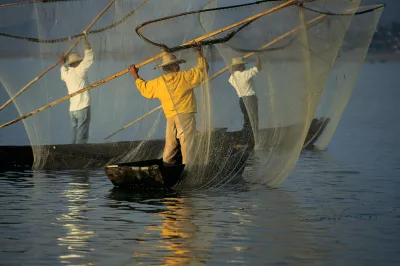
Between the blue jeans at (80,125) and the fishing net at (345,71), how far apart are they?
4.31 m

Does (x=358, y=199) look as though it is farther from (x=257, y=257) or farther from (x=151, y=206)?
(x=257, y=257)

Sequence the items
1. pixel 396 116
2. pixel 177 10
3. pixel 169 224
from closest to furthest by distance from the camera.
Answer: pixel 169 224 < pixel 177 10 < pixel 396 116

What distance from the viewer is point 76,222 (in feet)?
53.5

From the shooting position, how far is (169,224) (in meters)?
16.0

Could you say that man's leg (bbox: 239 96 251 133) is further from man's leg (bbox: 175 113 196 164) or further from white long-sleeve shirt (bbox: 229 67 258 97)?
man's leg (bbox: 175 113 196 164)

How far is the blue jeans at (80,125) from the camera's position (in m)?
23.2

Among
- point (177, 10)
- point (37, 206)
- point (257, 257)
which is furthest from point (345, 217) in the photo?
point (177, 10)

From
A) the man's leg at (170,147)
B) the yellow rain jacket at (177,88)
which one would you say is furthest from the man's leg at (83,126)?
the yellow rain jacket at (177,88)

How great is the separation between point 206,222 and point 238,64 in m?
3.30

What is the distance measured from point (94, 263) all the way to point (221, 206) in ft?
13.6

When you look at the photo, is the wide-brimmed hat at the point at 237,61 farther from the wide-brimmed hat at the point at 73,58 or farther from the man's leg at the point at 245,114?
the wide-brimmed hat at the point at 73,58

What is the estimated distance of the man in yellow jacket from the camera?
18875 millimetres

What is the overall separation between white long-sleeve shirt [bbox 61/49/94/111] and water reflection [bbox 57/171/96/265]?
1.79 metres

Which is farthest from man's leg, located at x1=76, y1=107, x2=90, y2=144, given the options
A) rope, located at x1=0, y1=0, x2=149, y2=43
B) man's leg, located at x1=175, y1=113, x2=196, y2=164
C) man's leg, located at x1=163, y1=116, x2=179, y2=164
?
man's leg, located at x1=175, y1=113, x2=196, y2=164
